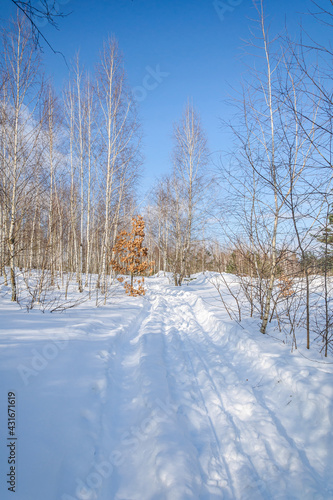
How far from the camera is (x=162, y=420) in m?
1.85

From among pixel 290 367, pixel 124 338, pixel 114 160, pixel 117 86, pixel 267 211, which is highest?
pixel 117 86

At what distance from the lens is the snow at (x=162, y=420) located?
4.42 feet

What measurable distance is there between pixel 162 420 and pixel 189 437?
0.91 ft

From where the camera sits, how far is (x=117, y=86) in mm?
7789

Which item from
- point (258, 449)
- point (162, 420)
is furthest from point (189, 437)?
point (258, 449)

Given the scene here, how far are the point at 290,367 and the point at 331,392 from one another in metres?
0.52

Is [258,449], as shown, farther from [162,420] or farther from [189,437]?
[162,420]

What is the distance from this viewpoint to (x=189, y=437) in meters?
1.72

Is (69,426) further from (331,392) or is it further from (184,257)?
(184,257)

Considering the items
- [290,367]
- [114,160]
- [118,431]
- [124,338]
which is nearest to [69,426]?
[118,431]

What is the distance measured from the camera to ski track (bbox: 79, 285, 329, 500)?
136 centimetres

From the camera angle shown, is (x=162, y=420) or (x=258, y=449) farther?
(x=162, y=420)

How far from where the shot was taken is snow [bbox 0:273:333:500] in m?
1.35

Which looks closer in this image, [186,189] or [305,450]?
[305,450]
